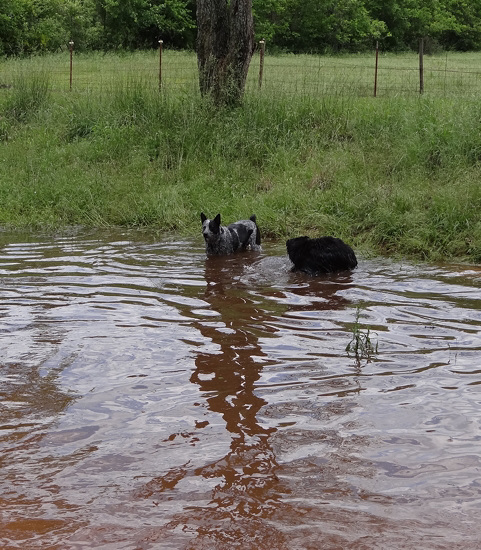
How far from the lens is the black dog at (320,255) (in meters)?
9.45

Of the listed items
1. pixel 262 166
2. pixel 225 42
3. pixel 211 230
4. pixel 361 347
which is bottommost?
pixel 361 347

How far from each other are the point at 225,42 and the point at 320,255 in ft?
27.8

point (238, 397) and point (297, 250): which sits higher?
point (297, 250)

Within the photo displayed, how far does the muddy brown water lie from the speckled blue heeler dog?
163cm

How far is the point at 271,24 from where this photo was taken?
5131 cm

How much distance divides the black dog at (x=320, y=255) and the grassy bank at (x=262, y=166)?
152cm

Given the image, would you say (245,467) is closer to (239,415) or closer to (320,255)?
(239,415)

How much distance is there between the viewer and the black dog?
945 centimetres

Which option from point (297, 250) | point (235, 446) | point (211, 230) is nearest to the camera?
point (235, 446)

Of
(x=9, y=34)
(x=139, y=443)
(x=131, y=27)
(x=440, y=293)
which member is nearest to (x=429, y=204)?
(x=440, y=293)

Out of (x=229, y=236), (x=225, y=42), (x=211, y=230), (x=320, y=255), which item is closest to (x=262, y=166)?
(x=225, y=42)

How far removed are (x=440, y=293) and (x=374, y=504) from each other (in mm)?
4740

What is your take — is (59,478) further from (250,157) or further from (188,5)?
(188,5)

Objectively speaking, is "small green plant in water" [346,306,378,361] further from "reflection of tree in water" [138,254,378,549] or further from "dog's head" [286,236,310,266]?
"dog's head" [286,236,310,266]
